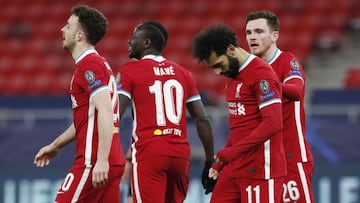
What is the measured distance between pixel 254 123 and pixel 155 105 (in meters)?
1.13

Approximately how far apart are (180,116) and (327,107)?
7.36 meters

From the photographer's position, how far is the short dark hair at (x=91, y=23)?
691 centimetres

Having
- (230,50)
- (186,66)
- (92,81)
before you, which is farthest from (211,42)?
(186,66)

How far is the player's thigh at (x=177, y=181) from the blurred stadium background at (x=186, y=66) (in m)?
3.18

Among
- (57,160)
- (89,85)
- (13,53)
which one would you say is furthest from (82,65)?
(13,53)

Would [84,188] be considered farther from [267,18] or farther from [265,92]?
[267,18]

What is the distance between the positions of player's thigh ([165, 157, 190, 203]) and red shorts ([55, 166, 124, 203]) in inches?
40.8

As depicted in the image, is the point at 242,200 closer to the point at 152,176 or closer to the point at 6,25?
the point at 152,176

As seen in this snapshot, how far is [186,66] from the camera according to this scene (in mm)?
19141

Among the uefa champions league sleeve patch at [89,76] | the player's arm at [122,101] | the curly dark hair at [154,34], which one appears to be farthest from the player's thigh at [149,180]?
the uefa champions league sleeve patch at [89,76]

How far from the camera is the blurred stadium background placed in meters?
11.5

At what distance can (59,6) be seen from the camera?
22359 millimetres

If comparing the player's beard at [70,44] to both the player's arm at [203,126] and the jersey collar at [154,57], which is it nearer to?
the jersey collar at [154,57]

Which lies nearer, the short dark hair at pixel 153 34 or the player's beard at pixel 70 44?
the player's beard at pixel 70 44
